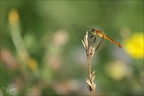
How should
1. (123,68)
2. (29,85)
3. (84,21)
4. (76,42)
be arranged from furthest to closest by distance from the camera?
(84,21) < (76,42) < (123,68) < (29,85)

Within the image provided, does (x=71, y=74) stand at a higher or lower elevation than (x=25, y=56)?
lower

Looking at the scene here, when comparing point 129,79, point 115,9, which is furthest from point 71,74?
point 115,9

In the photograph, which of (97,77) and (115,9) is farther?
(115,9)

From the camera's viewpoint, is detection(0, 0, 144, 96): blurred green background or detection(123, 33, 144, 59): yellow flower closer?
detection(0, 0, 144, 96): blurred green background

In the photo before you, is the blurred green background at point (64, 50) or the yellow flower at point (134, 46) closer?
the blurred green background at point (64, 50)

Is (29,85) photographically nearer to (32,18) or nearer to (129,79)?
(129,79)

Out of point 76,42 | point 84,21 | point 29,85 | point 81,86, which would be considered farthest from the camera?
point 84,21
